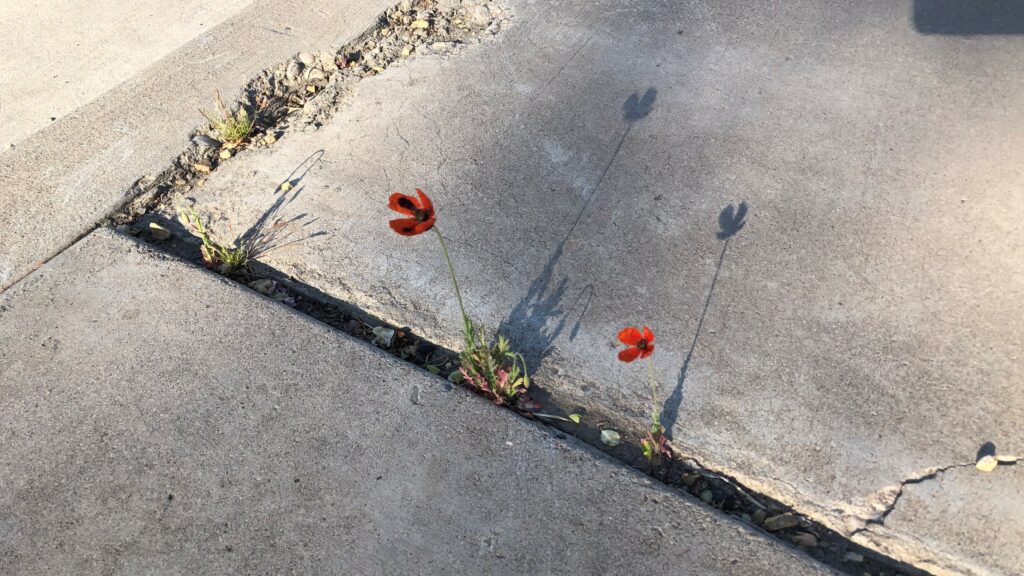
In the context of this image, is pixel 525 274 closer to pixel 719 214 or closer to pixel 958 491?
pixel 719 214

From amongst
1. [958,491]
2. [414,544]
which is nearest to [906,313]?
[958,491]

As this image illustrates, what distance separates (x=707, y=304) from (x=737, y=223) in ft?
1.38

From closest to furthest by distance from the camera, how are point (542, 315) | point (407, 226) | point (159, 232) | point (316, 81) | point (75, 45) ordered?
point (407, 226) → point (542, 315) → point (159, 232) → point (316, 81) → point (75, 45)

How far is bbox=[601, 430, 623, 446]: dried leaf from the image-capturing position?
200cm

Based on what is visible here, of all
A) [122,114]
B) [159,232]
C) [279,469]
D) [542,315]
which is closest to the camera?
[279,469]

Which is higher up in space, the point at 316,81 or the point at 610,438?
the point at 316,81

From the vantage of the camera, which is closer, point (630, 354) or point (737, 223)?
point (630, 354)

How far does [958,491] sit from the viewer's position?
71.4 inches

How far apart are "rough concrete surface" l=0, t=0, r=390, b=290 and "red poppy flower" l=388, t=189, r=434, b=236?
1.62 m

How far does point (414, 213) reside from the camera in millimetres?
1777

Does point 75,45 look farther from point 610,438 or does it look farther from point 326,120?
point 610,438

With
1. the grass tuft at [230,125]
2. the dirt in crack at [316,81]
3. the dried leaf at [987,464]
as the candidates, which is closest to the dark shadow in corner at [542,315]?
the dried leaf at [987,464]

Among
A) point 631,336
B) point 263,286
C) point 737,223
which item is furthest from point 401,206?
point 737,223

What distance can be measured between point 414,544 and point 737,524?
32.7 inches
